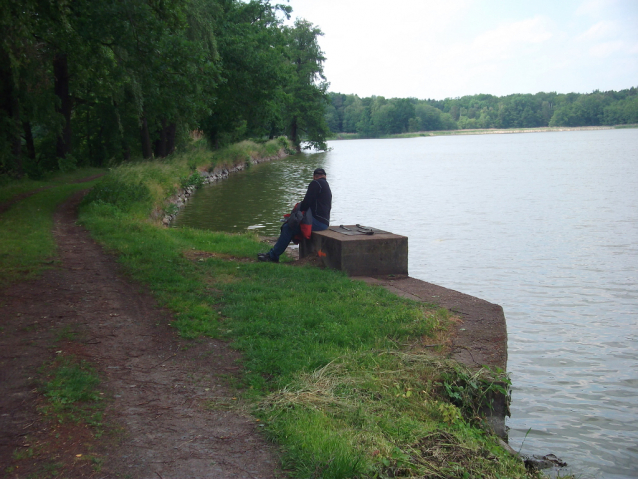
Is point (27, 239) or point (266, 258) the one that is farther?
point (27, 239)

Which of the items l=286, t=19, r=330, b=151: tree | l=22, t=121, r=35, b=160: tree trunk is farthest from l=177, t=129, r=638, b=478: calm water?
l=286, t=19, r=330, b=151: tree

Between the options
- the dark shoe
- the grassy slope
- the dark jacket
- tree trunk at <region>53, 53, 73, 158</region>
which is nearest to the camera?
the grassy slope

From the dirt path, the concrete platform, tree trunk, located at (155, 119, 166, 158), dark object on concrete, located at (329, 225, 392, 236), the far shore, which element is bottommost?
the far shore

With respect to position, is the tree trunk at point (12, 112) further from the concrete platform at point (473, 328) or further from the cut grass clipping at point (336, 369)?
the concrete platform at point (473, 328)

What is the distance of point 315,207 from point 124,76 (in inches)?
262

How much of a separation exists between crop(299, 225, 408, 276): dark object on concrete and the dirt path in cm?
321

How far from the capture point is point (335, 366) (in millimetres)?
5660

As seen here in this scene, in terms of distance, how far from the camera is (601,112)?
152375 millimetres

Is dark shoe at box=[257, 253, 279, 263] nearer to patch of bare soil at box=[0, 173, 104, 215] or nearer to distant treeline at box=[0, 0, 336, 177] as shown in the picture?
distant treeline at box=[0, 0, 336, 177]

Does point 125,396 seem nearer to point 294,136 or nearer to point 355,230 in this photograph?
point 355,230

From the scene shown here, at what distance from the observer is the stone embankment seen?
868 inches

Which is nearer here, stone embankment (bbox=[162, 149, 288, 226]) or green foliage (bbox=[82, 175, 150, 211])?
green foliage (bbox=[82, 175, 150, 211])

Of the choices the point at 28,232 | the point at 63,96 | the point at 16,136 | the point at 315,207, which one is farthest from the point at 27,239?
the point at 63,96

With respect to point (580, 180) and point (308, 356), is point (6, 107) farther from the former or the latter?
point (580, 180)
